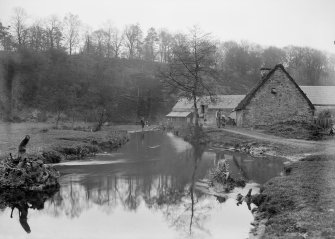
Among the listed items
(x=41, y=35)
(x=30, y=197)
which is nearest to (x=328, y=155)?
(x=30, y=197)

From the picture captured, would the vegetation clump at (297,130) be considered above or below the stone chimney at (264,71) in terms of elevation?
below

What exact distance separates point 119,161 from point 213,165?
258 inches

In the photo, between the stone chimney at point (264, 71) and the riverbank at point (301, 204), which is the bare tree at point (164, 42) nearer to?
the stone chimney at point (264, 71)

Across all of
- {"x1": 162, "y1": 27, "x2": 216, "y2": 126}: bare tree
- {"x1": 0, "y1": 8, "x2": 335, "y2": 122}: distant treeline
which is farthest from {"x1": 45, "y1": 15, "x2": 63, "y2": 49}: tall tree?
{"x1": 162, "y1": 27, "x2": 216, "y2": 126}: bare tree

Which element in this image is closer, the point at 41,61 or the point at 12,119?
the point at 12,119

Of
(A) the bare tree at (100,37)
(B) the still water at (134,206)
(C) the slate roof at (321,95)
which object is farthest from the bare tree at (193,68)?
(A) the bare tree at (100,37)

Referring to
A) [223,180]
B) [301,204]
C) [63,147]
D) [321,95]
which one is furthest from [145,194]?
[321,95]

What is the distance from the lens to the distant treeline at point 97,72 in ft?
241

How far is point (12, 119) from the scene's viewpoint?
61438 mm

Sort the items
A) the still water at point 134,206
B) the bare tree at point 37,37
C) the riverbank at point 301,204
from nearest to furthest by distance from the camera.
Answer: the riverbank at point 301,204, the still water at point 134,206, the bare tree at point 37,37

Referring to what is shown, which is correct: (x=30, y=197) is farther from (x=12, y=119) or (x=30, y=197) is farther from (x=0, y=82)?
(x=0, y=82)

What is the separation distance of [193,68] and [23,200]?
36771mm

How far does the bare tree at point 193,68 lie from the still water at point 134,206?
26.0 m

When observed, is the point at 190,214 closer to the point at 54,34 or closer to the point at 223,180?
the point at 223,180
